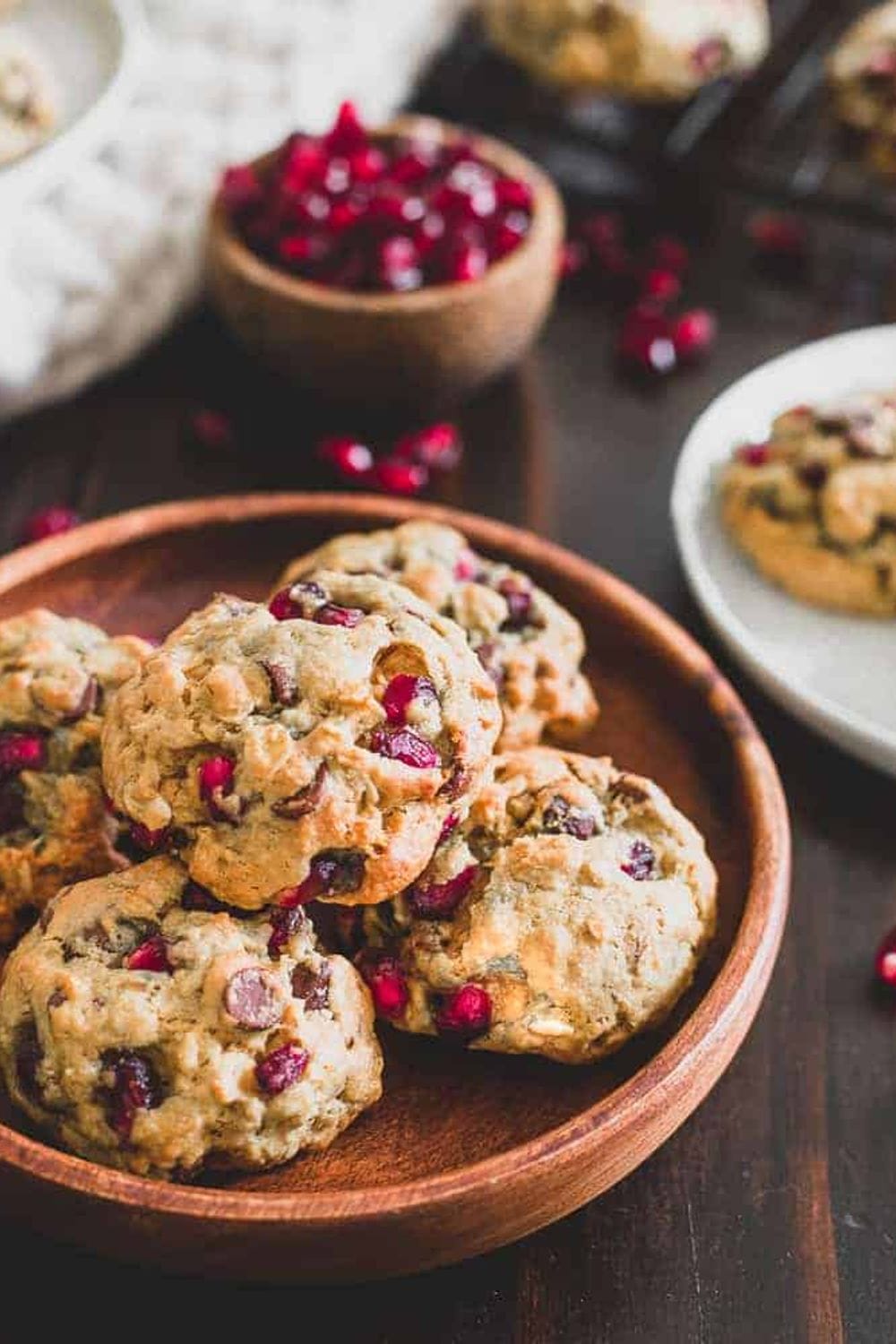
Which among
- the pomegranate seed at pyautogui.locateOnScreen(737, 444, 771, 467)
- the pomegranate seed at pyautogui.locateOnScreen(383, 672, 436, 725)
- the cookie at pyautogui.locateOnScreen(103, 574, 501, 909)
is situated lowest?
the pomegranate seed at pyautogui.locateOnScreen(737, 444, 771, 467)

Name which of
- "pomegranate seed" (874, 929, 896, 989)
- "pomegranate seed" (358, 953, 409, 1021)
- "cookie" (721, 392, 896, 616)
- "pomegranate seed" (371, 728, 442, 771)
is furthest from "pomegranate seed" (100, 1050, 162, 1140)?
"cookie" (721, 392, 896, 616)

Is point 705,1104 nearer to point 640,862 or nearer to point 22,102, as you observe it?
point 640,862

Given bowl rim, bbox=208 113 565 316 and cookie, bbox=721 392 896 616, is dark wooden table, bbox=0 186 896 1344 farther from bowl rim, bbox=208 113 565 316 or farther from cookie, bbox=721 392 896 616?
bowl rim, bbox=208 113 565 316

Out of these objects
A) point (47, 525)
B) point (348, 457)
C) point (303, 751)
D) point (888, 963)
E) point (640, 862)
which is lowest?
point (47, 525)

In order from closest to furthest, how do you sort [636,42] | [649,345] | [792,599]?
[792,599] → [649,345] → [636,42]

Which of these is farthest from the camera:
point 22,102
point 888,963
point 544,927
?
point 22,102

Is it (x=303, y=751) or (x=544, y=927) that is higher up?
(x=303, y=751)

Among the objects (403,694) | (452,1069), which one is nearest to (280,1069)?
(452,1069)

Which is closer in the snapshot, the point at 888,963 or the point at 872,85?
the point at 888,963

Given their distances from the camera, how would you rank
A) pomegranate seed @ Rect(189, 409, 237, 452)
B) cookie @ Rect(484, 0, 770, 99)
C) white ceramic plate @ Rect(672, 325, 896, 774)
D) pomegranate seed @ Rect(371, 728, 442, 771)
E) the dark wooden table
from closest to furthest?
pomegranate seed @ Rect(371, 728, 442, 771) < the dark wooden table < white ceramic plate @ Rect(672, 325, 896, 774) < pomegranate seed @ Rect(189, 409, 237, 452) < cookie @ Rect(484, 0, 770, 99)
